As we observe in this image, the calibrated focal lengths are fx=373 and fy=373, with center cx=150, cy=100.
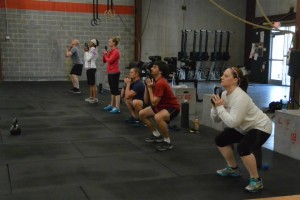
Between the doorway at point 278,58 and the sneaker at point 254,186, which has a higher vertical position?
the doorway at point 278,58

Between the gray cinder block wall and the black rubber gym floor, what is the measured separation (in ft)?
21.0

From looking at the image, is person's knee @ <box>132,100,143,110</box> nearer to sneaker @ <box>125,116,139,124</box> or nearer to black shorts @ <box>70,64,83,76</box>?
sneaker @ <box>125,116,139,124</box>

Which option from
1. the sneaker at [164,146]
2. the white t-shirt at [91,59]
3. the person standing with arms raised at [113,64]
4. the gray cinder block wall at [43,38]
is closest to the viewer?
the sneaker at [164,146]

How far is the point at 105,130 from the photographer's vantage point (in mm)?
5230

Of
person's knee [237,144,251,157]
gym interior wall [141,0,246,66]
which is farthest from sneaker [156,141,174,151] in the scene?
gym interior wall [141,0,246,66]

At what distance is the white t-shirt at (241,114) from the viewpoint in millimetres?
2809

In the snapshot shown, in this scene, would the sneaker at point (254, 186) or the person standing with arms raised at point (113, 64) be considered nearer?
the sneaker at point (254, 186)

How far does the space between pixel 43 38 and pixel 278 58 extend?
7.92 metres

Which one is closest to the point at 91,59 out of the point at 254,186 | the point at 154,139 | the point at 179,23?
the point at 154,139

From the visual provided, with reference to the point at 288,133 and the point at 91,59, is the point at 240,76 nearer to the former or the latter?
the point at 288,133

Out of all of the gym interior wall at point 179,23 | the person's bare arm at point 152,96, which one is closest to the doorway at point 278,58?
the gym interior wall at point 179,23

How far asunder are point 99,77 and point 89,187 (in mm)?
7757

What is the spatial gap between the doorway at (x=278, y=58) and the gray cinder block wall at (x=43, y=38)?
5.47 meters

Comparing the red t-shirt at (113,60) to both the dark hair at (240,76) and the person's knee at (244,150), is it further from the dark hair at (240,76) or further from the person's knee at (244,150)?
the person's knee at (244,150)
